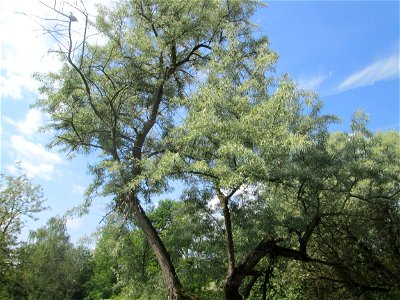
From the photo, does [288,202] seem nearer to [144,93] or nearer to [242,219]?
[242,219]

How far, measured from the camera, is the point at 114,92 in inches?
394

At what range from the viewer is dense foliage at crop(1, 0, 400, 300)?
7645 mm

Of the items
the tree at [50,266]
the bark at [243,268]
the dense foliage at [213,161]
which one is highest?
the tree at [50,266]

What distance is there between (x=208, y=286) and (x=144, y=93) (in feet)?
18.1

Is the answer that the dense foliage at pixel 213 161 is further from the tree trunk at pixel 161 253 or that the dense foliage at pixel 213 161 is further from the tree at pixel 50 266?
the tree at pixel 50 266

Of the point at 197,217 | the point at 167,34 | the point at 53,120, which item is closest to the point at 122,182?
the point at 197,217

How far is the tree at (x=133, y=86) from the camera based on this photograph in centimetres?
972

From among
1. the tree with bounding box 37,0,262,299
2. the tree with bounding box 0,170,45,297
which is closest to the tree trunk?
the tree with bounding box 37,0,262,299

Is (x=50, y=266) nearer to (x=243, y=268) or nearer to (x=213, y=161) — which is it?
(x=243, y=268)

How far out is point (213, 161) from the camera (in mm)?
7605

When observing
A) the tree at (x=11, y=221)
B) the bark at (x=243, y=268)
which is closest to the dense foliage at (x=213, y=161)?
the bark at (x=243, y=268)

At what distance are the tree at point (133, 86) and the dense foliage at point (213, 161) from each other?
4 cm

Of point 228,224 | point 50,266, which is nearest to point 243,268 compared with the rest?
point 228,224

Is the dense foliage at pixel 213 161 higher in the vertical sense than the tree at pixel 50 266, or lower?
lower
